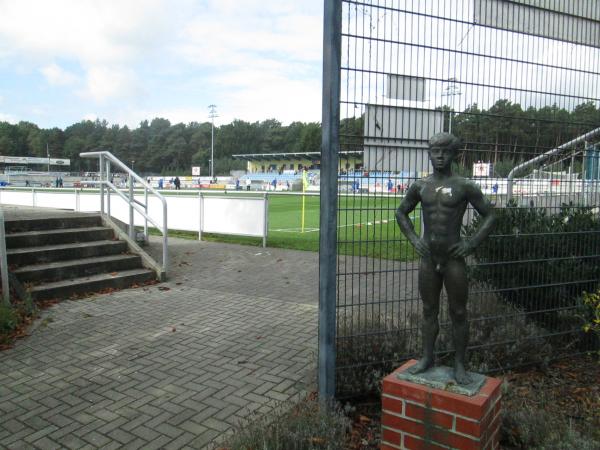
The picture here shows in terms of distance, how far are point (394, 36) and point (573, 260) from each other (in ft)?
9.74

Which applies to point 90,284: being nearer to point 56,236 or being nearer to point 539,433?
point 56,236

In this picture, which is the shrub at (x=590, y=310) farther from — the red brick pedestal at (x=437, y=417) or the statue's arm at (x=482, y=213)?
the statue's arm at (x=482, y=213)

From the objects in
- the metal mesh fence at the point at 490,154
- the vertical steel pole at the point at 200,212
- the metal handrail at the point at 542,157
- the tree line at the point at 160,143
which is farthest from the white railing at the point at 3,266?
the tree line at the point at 160,143

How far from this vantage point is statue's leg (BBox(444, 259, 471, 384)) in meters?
2.70

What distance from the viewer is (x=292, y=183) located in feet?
176

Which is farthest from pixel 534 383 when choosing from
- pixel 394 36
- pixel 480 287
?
pixel 394 36

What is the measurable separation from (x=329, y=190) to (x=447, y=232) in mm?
937

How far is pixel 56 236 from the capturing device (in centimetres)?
772

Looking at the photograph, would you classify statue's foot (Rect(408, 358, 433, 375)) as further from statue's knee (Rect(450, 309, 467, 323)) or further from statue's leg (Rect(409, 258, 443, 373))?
statue's knee (Rect(450, 309, 467, 323))

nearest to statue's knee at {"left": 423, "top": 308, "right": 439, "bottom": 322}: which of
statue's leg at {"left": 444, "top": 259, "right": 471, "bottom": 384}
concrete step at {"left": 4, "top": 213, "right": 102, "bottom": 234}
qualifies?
statue's leg at {"left": 444, "top": 259, "right": 471, "bottom": 384}

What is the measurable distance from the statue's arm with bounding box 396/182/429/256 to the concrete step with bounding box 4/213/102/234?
6.81 meters

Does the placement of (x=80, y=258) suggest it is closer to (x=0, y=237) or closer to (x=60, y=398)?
(x=0, y=237)

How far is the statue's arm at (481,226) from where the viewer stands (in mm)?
2617

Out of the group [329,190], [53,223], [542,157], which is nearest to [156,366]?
[329,190]
